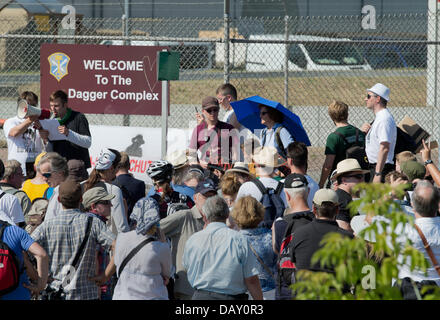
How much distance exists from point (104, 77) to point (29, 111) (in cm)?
236

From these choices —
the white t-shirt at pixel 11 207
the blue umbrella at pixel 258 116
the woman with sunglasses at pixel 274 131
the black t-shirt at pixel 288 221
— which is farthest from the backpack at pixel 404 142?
the white t-shirt at pixel 11 207

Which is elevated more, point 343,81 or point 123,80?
point 343,81

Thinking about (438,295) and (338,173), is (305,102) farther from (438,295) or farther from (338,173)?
(438,295)

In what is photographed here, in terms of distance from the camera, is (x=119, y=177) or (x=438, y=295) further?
(x=119, y=177)

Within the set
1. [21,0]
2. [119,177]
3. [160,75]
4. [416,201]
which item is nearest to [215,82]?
[21,0]

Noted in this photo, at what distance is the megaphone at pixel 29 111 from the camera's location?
7875 millimetres

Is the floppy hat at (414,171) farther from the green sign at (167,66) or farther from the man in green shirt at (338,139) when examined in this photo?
the green sign at (167,66)

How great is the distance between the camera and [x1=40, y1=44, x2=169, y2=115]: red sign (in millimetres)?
9891

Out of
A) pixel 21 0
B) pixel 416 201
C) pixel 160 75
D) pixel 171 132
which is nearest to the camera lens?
pixel 416 201

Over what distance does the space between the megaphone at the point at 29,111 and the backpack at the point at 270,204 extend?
3.11 m

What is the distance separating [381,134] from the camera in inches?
305

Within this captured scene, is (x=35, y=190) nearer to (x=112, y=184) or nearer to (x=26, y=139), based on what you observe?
(x=112, y=184)

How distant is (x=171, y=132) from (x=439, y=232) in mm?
5459

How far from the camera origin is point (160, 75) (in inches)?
331
